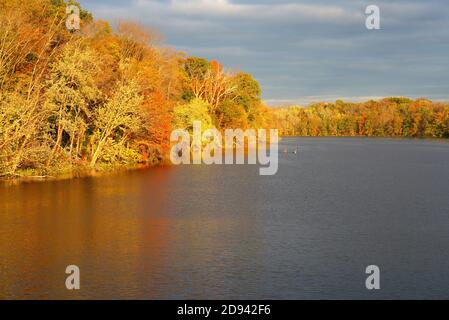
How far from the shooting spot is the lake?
13.2 metres

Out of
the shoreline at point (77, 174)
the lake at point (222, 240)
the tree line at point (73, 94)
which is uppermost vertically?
the tree line at point (73, 94)

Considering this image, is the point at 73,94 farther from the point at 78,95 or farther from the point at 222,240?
the point at 222,240

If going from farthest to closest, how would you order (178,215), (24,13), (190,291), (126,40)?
(126,40), (24,13), (178,215), (190,291)

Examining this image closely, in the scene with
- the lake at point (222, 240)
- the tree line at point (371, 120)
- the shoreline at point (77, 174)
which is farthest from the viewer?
the tree line at point (371, 120)

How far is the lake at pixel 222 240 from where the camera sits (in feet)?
43.2

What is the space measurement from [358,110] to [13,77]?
171 metres

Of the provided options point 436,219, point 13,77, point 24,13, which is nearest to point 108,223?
point 436,219

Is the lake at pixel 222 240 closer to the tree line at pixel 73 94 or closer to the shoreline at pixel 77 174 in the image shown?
the shoreline at pixel 77 174

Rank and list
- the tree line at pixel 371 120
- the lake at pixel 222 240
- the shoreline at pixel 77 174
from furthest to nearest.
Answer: the tree line at pixel 371 120 → the shoreline at pixel 77 174 → the lake at pixel 222 240

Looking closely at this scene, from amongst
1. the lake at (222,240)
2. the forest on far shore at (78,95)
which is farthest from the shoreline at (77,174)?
the lake at (222,240)

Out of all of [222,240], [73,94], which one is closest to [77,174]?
[73,94]

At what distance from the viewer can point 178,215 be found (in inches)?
895

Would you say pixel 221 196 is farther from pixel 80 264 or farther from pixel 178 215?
pixel 80 264

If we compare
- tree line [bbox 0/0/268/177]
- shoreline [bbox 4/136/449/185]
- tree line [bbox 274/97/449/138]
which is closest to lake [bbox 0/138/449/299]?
shoreline [bbox 4/136/449/185]
